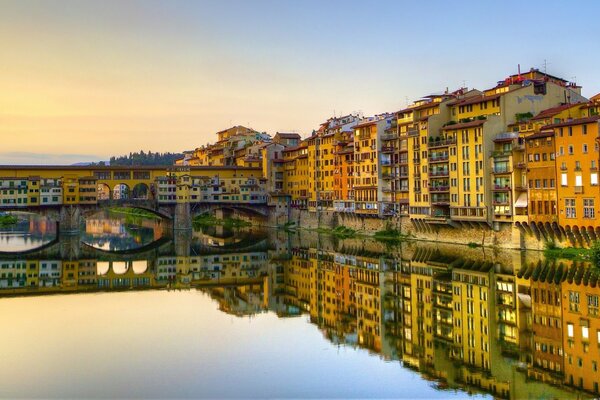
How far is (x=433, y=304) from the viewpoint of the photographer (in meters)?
30.2

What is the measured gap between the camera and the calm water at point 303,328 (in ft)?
63.1

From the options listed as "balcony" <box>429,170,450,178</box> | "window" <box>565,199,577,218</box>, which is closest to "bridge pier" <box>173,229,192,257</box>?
"balcony" <box>429,170,450,178</box>

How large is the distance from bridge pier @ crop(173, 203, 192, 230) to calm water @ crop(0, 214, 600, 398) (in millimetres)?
30518

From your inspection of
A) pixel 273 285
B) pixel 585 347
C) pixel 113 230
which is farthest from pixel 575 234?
pixel 113 230

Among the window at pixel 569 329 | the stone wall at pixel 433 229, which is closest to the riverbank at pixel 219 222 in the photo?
the stone wall at pixel 433 229

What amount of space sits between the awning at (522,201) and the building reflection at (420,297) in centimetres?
502

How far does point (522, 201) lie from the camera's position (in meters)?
47.3

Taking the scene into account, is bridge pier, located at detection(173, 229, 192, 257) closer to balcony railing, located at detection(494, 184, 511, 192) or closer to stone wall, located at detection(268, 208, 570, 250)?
stone wall, located at detection(268, 208, 570, 250)

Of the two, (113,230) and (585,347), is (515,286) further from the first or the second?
(113,230)

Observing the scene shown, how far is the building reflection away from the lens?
20.5m

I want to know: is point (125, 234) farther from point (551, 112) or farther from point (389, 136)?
point (551, 112)

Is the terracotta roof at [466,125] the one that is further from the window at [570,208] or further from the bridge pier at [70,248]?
the bridge pier at [70,248]

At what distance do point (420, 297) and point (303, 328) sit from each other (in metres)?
7.64

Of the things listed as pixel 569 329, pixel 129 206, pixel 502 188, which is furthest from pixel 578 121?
pixel 129 206
